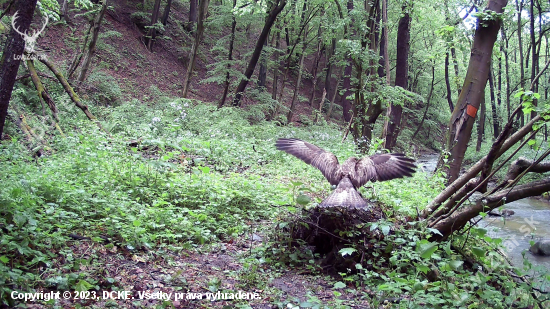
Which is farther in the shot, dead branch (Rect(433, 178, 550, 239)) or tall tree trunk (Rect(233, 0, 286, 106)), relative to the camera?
tall tree trunk (Rect(233, 0, 286, 106))

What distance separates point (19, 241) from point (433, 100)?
97.2 ft

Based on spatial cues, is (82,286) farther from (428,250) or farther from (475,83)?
(475,83)

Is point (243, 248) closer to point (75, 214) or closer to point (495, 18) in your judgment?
point (75, 214)

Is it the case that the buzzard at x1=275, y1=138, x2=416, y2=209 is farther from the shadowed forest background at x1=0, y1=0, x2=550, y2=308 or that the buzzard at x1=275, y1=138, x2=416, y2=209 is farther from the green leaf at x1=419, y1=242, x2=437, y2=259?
the green leaf at x1=419, y1=242, x2=437, y2=259

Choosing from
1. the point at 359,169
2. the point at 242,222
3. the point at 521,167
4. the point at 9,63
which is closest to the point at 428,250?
the point at 521,167

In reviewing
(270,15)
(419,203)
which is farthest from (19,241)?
(270,15)

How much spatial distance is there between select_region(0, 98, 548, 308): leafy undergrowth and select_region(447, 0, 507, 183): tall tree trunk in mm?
1791

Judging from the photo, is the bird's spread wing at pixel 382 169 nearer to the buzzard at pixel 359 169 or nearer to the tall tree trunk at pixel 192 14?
the buzzard at pixel 359 169

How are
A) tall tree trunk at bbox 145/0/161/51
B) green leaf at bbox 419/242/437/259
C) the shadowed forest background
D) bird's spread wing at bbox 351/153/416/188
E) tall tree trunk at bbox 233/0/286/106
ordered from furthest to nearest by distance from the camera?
tall tree trunk at bbox 145/0/161/51 → tall tree trunk at bbox 233/0/286/106 → bird's spread wing at bbox 351/153/416/188 → the shadowed forest background → green leaf at bbox 419/242/437/259

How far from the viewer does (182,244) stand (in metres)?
3.93

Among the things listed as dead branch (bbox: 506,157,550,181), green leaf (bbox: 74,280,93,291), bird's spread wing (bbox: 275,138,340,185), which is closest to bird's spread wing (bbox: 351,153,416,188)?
bird's spread wing (bbox: 275,138,340,185)

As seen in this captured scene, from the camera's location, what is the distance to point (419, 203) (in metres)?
5.40

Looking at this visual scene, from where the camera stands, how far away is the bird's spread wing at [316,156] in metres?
4.82

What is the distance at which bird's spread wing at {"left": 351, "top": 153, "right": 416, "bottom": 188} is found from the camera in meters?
4.57
